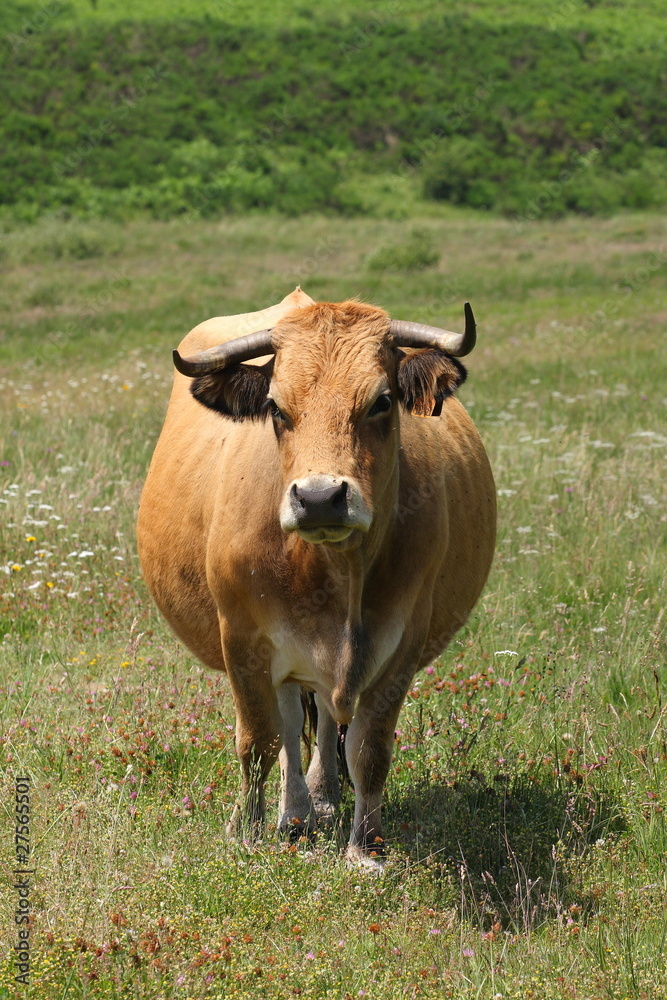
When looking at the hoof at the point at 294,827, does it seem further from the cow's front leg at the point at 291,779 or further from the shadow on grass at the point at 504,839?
the shadow on grass at the point at 504,839

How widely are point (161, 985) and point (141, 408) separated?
29.9 feet

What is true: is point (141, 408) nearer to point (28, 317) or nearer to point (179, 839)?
point (179, 839)

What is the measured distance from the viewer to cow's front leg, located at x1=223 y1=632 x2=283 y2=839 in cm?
432

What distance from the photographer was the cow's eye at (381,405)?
12.7ft

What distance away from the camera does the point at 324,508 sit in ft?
11.1

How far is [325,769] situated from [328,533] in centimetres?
193

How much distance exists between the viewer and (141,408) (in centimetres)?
1184

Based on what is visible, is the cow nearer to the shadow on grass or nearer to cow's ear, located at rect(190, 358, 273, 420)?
cow's ear, located at rect(190, 358, 273, 420)

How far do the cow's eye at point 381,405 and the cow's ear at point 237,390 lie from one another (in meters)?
0.52

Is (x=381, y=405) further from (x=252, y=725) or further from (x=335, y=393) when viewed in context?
(x=252, y=725)

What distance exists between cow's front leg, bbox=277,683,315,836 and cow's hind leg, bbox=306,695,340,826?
0.13 m

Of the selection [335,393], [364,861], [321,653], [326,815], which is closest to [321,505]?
[335,393]

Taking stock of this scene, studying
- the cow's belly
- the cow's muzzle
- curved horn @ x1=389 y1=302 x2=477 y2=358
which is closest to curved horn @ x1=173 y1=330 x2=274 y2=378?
curved horn @ x1=389 y1=302 x2=477 y2=358

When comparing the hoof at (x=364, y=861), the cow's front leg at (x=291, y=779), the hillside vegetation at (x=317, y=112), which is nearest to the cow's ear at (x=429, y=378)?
the cow's front leg at (x=291, y=779)
